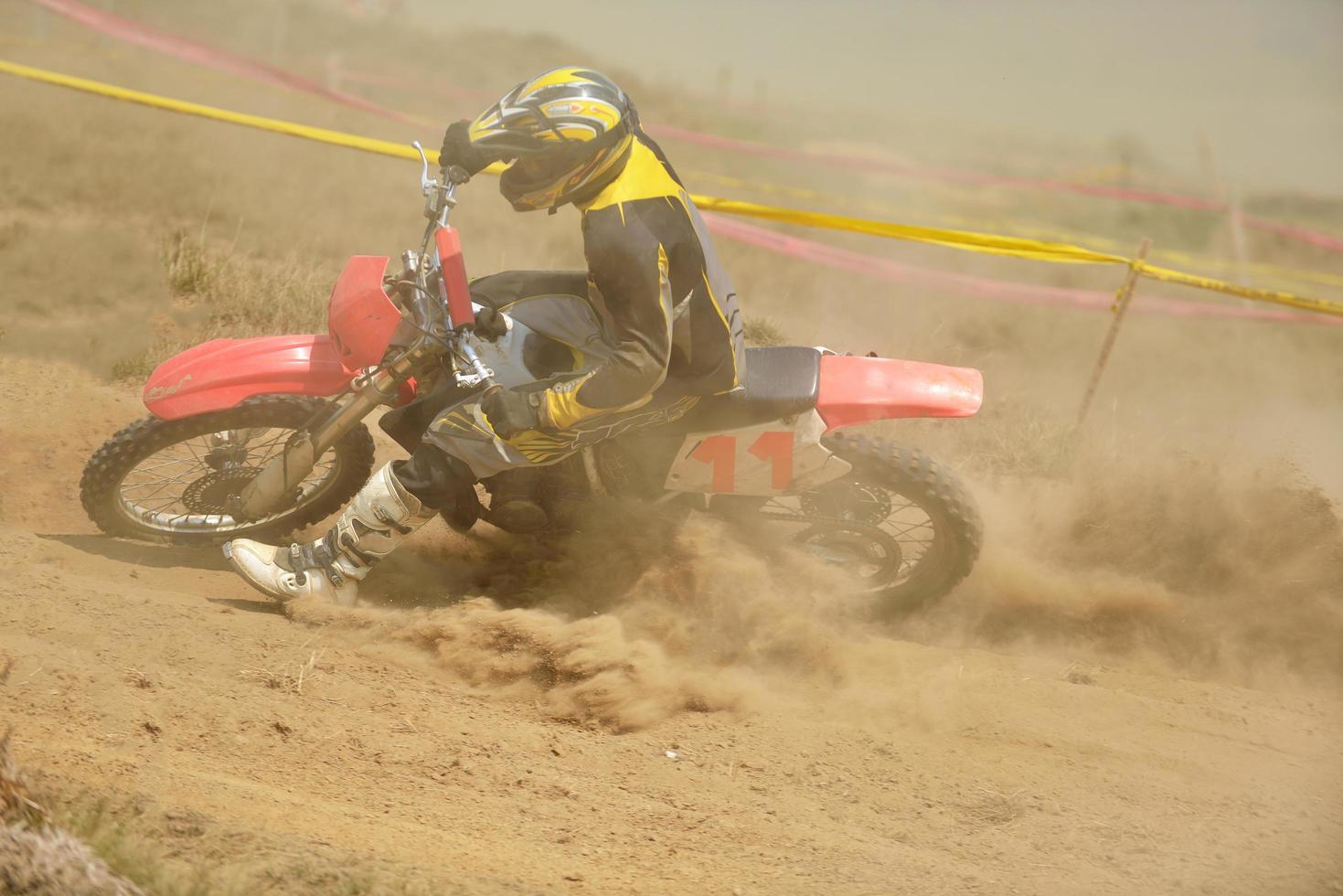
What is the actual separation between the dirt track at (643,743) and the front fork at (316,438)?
0.39 metres

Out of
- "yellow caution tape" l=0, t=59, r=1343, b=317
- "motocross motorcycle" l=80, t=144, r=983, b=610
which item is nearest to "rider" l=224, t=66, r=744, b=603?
"motocross motorcycle" l=80, t=144, r=983, b=610

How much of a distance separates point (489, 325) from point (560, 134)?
739mm

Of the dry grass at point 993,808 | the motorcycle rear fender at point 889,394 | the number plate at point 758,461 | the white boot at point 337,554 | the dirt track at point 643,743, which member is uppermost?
the motorcycle rear fender at point 889,394

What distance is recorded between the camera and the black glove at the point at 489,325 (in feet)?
11.6

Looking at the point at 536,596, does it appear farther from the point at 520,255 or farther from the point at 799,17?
the point at 799,17

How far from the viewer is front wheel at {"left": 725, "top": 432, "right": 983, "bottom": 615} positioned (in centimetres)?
404

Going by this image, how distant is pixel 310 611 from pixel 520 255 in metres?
7.80

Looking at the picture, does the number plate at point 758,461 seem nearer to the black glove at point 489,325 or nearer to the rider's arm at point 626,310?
the rider's arm at point 626,310

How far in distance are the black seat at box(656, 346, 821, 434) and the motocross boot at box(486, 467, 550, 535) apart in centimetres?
53

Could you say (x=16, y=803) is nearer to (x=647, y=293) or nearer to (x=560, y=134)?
(x=647, y=293)

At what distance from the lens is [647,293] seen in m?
3.23

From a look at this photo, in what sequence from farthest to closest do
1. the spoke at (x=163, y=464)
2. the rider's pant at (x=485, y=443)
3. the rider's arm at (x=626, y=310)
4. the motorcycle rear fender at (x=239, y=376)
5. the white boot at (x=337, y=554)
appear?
the spoke at (x=163, y=464)
the motorcycle rear fender at (x=239, y=376)
the white boot at (x=337, y=554)
the rider's pant at (x=485, y=443)
the rider's arm at (x=626, y=310)

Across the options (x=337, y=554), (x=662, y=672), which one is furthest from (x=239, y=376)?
(x=662, y=672)

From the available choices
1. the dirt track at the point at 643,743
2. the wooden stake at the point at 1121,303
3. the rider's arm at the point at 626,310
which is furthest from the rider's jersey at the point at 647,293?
the wooden stake at the point at 1121,303
